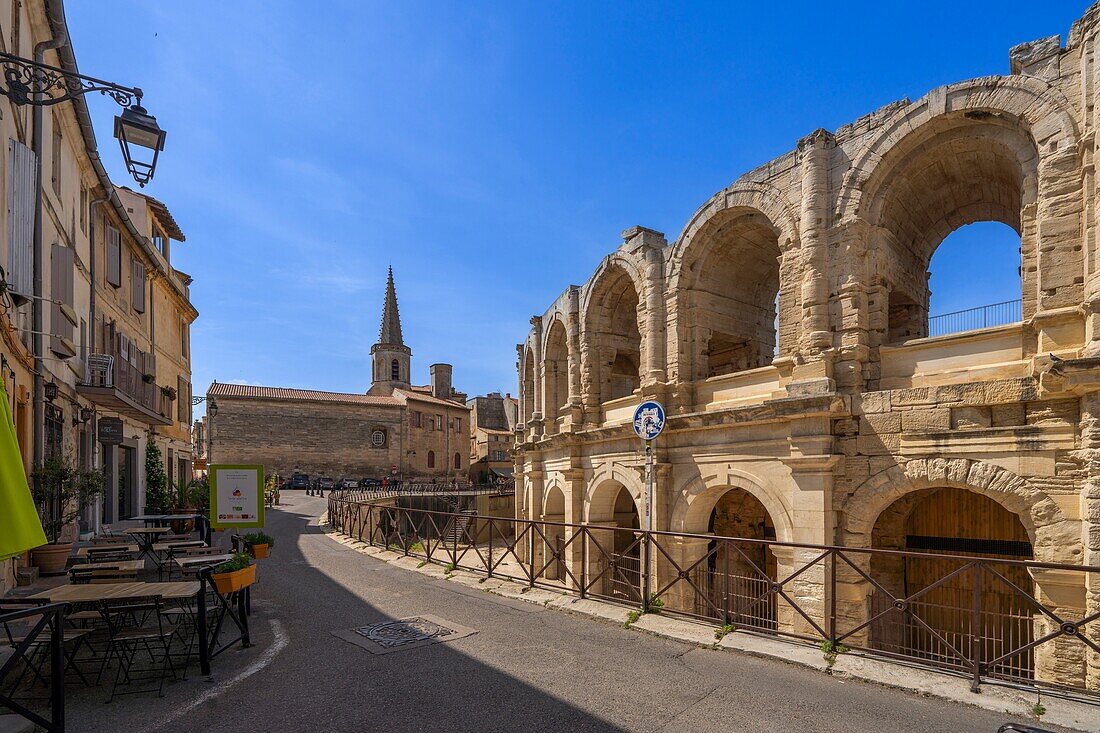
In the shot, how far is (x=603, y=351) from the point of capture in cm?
1548

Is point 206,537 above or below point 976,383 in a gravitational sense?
below

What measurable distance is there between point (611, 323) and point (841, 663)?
431 inches

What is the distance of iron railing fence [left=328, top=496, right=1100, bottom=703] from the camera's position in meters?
5.57

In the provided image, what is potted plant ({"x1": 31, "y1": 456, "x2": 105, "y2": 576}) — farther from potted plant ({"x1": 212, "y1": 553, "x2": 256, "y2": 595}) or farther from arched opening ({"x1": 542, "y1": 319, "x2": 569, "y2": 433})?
arched opening ({"x1": 542, "y1": 319, "x2": 569, "y2": 433})

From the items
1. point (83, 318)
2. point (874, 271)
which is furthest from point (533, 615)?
point (83, 318)

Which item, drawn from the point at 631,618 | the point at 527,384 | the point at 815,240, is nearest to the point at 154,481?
the point at 527,384

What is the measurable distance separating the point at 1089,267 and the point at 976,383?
1.81 meters

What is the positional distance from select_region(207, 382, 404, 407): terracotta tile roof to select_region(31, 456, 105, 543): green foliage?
37773 millimetres

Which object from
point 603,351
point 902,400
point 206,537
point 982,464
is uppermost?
point 603,351

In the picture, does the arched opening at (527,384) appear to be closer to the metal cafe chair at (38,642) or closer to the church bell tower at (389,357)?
the metal cafe chair at (38,642)

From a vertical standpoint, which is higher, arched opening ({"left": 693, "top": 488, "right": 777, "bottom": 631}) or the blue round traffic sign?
the blue round traffic sign

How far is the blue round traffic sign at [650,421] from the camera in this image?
8.52 meters

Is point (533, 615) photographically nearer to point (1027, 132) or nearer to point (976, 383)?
point (976, 383)

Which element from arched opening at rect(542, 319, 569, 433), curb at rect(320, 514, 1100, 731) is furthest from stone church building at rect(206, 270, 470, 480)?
curb at rect(320, 514, 1100, 731)
